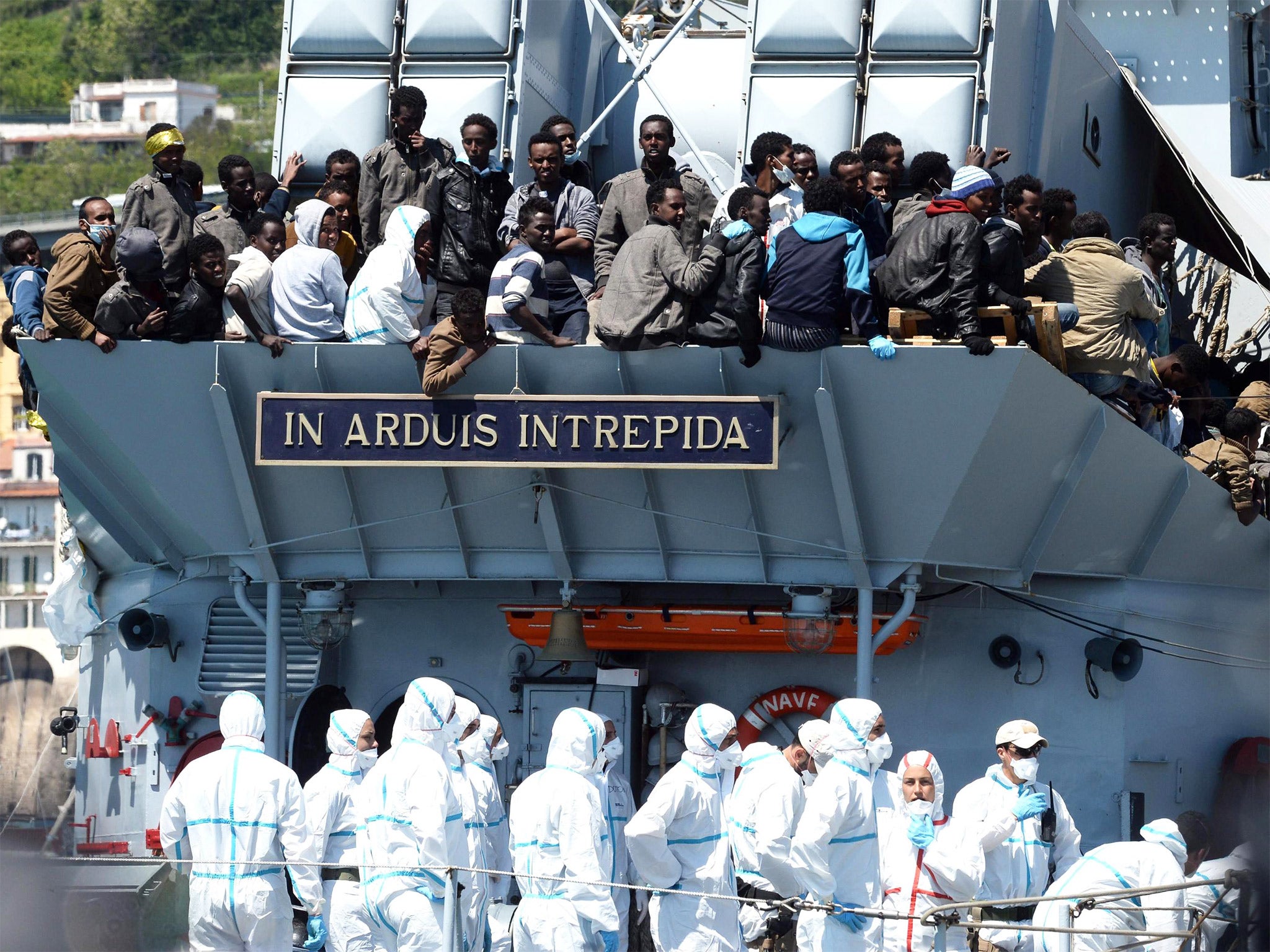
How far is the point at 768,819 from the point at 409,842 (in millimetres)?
2162

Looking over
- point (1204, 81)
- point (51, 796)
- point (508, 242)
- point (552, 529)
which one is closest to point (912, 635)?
point (552, 529)

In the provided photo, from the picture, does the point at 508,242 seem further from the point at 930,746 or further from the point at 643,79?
the point at 930,746

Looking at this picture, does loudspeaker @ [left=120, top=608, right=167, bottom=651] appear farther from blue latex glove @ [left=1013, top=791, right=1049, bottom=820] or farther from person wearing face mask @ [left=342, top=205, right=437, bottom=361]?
blue latex glove @ [left=1013, top=791, right=1049, bottom=820]

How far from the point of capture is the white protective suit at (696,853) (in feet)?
33.3

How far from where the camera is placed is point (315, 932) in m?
10.1

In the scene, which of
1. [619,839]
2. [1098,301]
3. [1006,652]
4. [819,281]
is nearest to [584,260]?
[819,281]

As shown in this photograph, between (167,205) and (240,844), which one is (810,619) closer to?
(240,844)

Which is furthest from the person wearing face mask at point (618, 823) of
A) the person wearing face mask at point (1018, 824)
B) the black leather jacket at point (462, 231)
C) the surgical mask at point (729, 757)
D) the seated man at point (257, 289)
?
the seated man at point (257, 289)

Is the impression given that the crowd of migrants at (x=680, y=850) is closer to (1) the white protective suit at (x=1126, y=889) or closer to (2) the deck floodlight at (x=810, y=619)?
(1) the white protective suit at (x=1126, y=889)

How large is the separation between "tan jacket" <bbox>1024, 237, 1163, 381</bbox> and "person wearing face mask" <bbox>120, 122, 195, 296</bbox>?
6220mm

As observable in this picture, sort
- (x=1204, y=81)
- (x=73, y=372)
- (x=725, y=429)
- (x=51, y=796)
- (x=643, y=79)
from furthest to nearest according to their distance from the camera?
(x=51, y=796), (x=1204, y=81), (x=643, y=79), (x=73, y=372), (x=725, y=429)

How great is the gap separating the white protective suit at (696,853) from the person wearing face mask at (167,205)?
508 centimetres

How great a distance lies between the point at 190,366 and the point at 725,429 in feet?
13.2

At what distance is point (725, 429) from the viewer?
11.8 m
